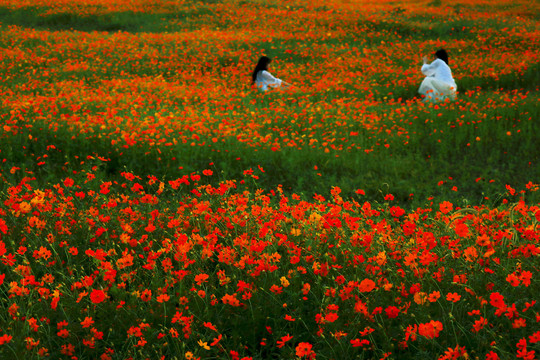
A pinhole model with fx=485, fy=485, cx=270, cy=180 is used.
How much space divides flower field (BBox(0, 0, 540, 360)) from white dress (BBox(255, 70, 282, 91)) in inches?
16.3

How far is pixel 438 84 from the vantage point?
440 inches

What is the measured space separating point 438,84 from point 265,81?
4.21 meters

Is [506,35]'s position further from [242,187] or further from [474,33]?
[242,187]

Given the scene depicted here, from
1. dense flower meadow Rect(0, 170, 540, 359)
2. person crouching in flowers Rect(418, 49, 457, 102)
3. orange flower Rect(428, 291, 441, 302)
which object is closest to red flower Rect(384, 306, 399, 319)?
dense flower meadow Rect(0, 170, 540, 359)

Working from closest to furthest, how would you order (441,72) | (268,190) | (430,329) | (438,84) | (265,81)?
(430,329) < (268,190) < (438,84) < (441,72) < (265,81)

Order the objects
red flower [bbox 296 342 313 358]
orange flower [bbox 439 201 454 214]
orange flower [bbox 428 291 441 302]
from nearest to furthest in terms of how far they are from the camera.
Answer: red flower [bbox 296 342 313 358]
orange flower [bbox 428 291 441 302]
orange flower [bbox 439 201 454 214]

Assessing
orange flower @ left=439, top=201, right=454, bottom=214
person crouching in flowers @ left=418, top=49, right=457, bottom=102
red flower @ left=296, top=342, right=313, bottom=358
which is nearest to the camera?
red flower @ left=296, top=342, right=313, bottom=358

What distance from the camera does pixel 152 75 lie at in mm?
14352

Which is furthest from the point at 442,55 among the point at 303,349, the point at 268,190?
the point at 303,349

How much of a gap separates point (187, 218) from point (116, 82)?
931cm

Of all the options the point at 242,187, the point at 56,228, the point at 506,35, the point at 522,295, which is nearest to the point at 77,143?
the point at 242,187

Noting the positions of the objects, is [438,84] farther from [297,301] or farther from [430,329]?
[430,329]

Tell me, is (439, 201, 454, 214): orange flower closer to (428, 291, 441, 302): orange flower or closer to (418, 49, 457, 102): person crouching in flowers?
(428, 291, 441, 302): orange flower

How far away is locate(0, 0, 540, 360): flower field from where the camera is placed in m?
2.73
